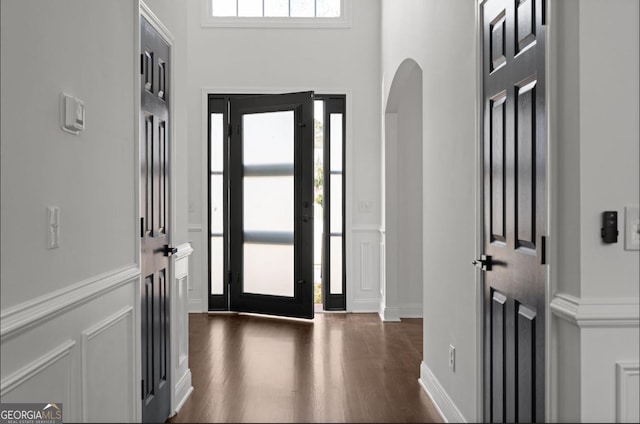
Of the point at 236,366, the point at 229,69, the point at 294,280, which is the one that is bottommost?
the point at 236,366

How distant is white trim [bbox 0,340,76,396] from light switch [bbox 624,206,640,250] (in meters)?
1.38

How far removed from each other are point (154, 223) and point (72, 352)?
3.92 feet

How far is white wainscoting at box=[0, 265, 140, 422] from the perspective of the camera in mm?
1273

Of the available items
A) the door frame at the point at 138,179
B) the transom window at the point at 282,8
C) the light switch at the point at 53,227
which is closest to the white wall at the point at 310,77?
the transom window at the point at 282,8

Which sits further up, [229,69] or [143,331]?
[229,69]

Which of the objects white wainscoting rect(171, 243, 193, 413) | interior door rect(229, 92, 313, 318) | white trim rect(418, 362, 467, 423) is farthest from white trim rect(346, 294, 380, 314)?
white wainscoting rect(171, 243, 193, 413)

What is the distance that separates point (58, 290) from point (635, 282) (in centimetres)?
141

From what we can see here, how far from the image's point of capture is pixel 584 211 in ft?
4.70

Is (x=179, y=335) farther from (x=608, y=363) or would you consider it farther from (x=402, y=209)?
(x=402, y=209)

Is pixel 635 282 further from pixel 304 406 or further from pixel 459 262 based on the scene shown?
pixel 459 262

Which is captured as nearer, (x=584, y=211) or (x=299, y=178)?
(x=584, y=211)

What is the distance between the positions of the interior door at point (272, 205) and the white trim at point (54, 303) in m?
3.40

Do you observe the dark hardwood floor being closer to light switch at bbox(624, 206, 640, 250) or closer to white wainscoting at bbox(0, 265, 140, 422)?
white wainscoting at bbox(0, 265, 140, 422)

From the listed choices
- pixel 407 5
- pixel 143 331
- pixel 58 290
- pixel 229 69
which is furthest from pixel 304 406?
pixel 229 69
